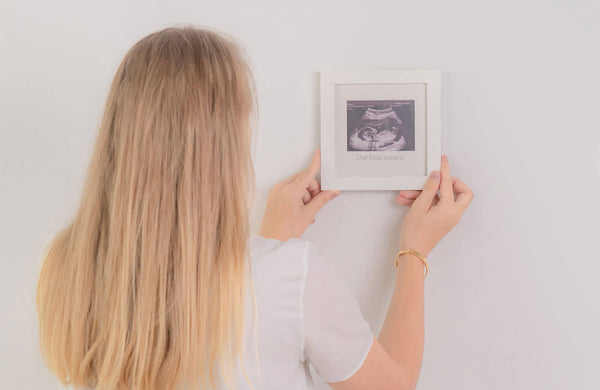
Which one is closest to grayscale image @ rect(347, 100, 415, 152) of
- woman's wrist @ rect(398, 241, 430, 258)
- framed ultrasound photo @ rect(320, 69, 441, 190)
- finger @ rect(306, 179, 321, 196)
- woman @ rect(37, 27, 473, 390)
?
framed ultrasound photo @ rect(320, 69, 441, 190)

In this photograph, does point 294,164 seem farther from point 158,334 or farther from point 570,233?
point 570,233

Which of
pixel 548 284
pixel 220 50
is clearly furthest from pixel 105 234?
pixel 548 284

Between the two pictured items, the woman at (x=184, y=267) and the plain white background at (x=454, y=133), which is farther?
the plain white background at (x=454, y=133)

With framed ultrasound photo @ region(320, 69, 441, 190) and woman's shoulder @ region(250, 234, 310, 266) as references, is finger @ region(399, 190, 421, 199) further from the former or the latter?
woman's shoulder @ region(250, 234, 310, 266)

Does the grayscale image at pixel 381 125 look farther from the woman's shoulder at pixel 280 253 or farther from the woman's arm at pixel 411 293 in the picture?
the woman's shoulder at pixel 280 253

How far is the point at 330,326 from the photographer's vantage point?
2.52 feet

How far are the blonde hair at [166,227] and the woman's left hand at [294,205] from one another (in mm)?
291

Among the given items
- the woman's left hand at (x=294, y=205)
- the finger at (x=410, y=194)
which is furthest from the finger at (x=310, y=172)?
the finger at (x=410, y=194)

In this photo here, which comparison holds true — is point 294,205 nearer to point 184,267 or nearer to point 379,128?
point 379,128

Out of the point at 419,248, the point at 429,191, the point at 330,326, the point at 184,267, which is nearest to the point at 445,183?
the point at 429,191

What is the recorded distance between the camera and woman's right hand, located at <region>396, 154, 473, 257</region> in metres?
1.00

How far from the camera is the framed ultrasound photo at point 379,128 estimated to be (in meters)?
1.06

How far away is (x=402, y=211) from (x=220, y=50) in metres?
0.55

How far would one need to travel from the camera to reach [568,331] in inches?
42.7
